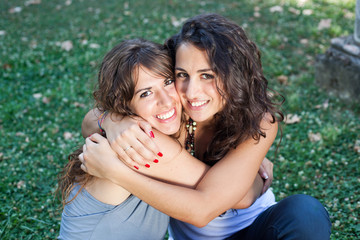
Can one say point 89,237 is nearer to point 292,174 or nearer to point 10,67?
point 292,174

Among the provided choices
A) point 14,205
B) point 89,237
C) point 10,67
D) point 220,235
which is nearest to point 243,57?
point 220,235

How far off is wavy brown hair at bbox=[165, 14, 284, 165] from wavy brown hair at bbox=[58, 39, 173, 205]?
0.17 meters

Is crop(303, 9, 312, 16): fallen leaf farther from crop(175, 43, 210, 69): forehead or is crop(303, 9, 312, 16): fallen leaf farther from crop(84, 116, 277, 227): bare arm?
crop(84, 116, 277, 227): bare arm

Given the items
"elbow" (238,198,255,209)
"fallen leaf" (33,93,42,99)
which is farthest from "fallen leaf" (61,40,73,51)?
"elbow" (238,198,255,209)

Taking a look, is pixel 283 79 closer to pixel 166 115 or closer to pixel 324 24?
pixel 324 24

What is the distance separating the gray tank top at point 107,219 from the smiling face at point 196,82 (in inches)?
28.1

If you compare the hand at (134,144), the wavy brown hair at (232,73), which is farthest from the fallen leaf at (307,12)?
the hand at (134,144)

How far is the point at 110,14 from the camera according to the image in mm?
7496

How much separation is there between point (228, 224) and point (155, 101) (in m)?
0.97

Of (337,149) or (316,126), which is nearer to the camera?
(337,149)

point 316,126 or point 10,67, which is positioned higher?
point 10,67

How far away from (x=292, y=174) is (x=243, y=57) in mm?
1699

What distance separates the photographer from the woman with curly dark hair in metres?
2.21

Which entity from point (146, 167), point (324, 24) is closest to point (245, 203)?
point (146, 167)
